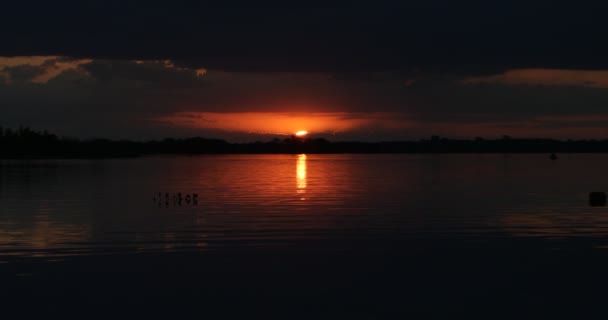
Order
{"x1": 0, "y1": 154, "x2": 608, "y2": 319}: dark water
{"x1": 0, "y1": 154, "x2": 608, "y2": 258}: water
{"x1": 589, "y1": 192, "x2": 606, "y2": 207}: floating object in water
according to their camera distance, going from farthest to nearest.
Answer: {"x1": 589, "y1": 192, "x2": 606, "y2": 207}: floating object in water
{"x1": 0, "y1": 154, "x2": 608, "y2": 258}: water
{"x1": 0, "y1": 154, "x2": 608, "y2": 319}: dark water

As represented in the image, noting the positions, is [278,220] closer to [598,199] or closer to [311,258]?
[311,258]

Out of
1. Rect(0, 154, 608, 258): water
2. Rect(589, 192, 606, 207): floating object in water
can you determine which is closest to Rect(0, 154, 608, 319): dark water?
Rect(0, 154, 608, 258): water

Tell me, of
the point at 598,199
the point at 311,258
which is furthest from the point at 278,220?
the point at 598,199

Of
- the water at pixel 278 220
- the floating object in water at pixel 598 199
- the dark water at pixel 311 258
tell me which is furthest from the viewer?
the floating object in water at pixel 598 199

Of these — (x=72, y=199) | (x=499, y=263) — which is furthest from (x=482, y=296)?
(x=72, y=199)

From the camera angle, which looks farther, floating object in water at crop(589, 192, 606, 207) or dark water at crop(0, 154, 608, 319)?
floating object in water at crop(589, 192, 606, 207)

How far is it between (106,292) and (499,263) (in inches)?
578

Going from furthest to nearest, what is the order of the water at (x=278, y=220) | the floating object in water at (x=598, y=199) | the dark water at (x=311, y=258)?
the floating object in water at (x=598, y=199) < the water at (x=278, y=220) < the dark water at (x=311, y=258)

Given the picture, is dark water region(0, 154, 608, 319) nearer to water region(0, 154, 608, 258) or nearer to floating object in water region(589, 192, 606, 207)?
water region(0, 154, 608, 258)

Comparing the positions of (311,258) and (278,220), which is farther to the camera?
(278,220)

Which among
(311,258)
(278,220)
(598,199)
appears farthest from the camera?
(598,199)

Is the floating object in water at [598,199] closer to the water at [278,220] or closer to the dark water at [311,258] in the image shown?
the dark water at [311,258]

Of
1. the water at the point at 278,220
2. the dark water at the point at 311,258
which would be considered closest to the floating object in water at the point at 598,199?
the dark water at the point at 311,258

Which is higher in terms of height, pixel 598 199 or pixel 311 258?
pixel 598 199
